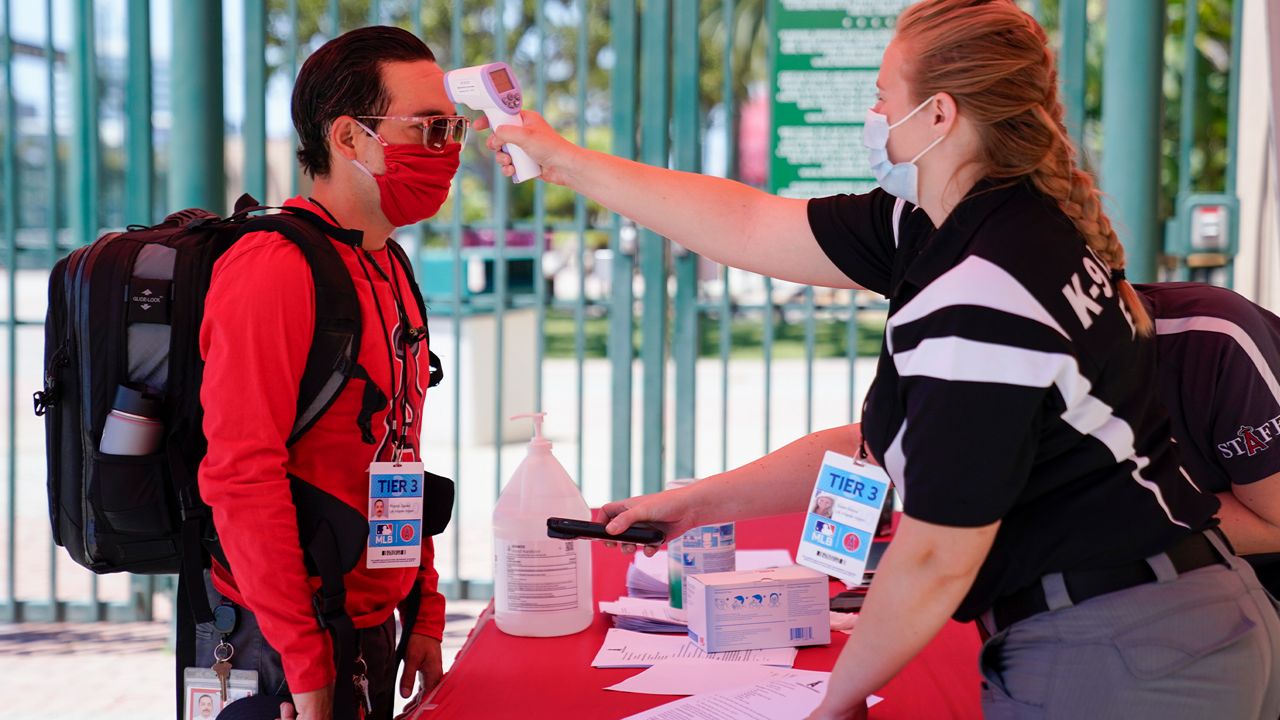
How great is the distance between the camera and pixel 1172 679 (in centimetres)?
133

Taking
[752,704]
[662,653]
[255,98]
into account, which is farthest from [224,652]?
[255,98]

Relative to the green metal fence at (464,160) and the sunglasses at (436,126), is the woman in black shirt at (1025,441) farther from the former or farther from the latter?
the green metal fence at (464,160)

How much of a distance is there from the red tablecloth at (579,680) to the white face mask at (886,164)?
2.46 ft

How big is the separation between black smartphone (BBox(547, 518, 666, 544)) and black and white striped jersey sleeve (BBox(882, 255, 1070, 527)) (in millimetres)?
634

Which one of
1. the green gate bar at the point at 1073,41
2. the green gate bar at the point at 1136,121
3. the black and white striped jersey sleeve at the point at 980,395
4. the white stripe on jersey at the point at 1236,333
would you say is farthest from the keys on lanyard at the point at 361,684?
the green gate bar at the point at 1073,41

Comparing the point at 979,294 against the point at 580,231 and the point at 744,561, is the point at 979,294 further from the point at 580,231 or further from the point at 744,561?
the point at 580,231

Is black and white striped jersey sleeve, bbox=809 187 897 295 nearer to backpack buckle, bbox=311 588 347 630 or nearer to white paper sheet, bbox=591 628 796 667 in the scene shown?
white paper sheet, bbox=591 628 796 667

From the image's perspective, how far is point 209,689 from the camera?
5.94 feet

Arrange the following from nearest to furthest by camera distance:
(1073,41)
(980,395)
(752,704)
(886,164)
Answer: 1. (980,395)
2. (886,164)
3. (752,704)
4. (1073,41)

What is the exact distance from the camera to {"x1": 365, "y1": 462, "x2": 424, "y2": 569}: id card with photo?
6.07 feet

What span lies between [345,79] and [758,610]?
113cm

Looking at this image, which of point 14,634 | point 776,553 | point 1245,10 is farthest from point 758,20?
point 776,553

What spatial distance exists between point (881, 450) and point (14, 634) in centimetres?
429

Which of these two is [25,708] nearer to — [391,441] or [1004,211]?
[391,441]
